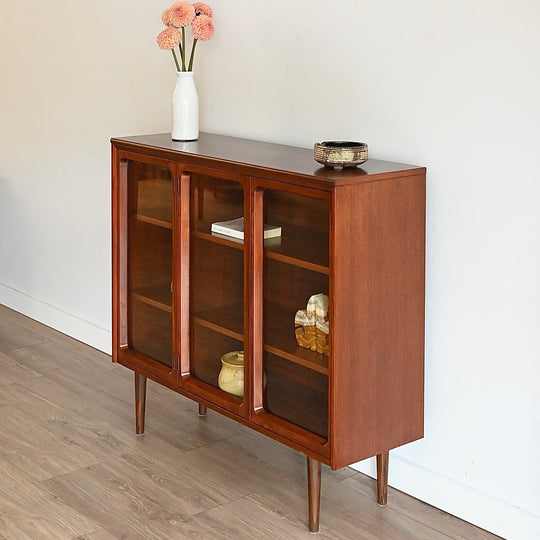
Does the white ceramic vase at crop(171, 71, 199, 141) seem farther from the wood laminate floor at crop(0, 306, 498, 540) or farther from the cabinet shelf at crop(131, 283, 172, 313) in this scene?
the wood laminate floor at crop(0, 306, 498, 540)

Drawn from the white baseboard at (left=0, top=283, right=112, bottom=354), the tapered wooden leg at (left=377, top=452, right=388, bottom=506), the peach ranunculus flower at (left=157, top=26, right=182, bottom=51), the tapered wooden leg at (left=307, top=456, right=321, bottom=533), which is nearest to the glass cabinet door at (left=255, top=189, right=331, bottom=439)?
the tapered wooden leg at (left=307, top=456, right=321, bottom=533)

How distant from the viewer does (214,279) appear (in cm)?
248

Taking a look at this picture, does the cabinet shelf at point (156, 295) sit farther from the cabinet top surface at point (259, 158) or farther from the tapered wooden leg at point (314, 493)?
the tapered wooden leg at point (314, 493)

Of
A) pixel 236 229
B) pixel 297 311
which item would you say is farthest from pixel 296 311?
pixel 236 229

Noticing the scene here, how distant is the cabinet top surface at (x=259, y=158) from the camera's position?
210cm

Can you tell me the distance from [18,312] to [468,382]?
2.51 metres

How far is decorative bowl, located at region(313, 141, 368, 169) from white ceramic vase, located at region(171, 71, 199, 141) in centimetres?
67

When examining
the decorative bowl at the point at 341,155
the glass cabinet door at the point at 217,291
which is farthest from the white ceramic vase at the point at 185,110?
the decorative bowl at the point at 341,155

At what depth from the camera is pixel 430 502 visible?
2.43m

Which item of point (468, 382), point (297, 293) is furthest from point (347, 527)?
point (297, 293)

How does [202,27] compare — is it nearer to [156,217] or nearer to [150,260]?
[156,217]

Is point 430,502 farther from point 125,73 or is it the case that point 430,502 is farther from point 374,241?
point 125,73

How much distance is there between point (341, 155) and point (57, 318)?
6.99 feet

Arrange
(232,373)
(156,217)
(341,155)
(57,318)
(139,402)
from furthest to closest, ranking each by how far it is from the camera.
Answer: (57,318) → (139,402) → (156,217) → (232,373) → (341,155)
